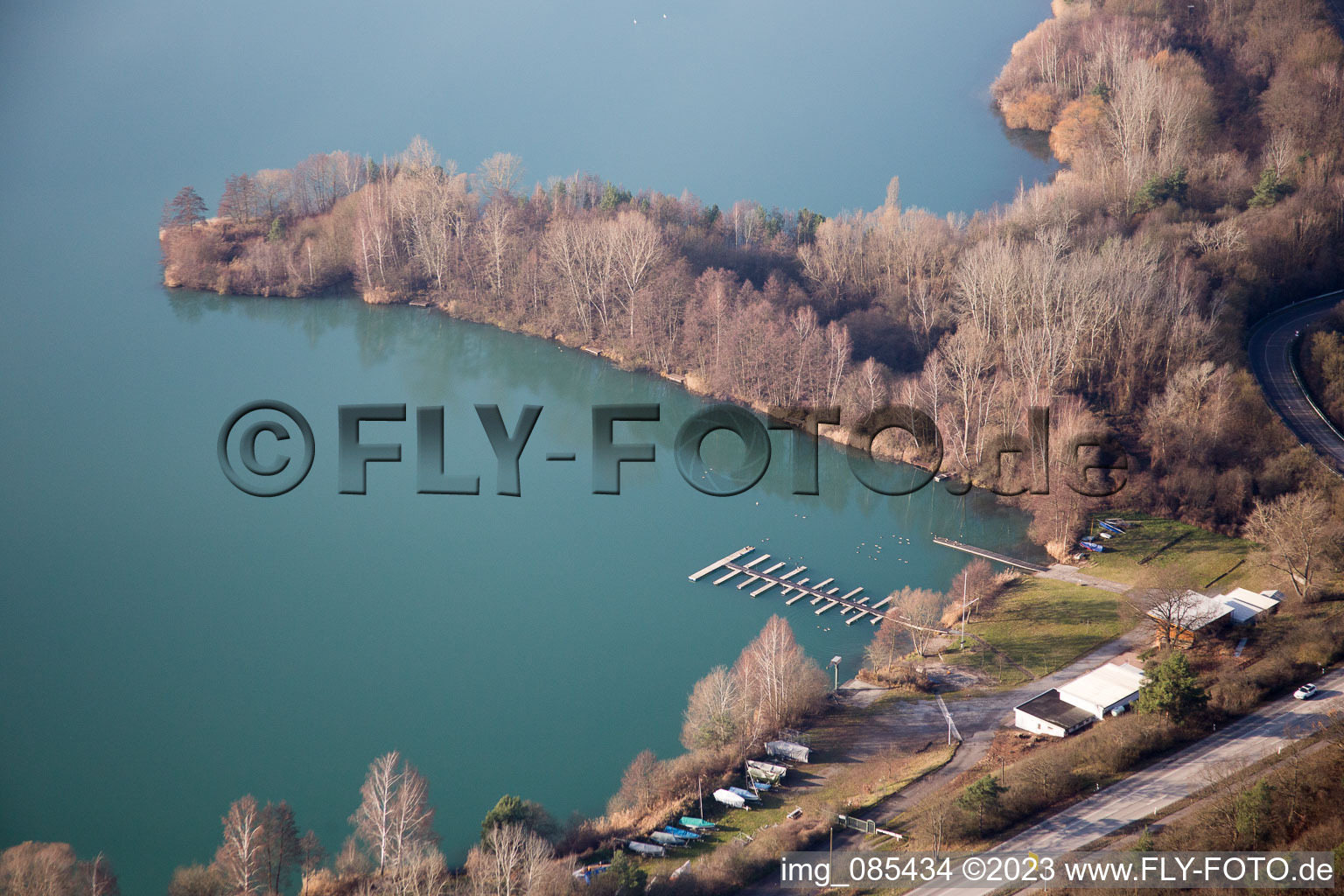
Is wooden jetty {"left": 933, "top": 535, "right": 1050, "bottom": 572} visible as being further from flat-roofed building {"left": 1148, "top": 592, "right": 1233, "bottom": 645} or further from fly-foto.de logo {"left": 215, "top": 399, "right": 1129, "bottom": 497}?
flat-roofed building {"left": 1148, "top": 592, "right": 1233, "bottom": 645}

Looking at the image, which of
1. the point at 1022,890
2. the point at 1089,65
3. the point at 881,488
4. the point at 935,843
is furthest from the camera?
the point at 1089,65

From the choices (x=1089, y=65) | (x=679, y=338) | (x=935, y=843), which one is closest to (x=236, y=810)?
(x=935, y=843)

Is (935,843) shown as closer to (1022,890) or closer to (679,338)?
(1022,890)

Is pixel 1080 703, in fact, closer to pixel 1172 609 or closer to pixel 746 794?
pixel 1172 609

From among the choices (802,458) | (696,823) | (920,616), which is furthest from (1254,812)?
(802,458)

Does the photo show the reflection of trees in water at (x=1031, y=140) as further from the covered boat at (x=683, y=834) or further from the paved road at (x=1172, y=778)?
the covered boat at (x=683, y=834)

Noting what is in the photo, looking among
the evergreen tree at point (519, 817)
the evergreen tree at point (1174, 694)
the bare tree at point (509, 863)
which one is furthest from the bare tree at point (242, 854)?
the evergreen tree at point (1174, 694)
